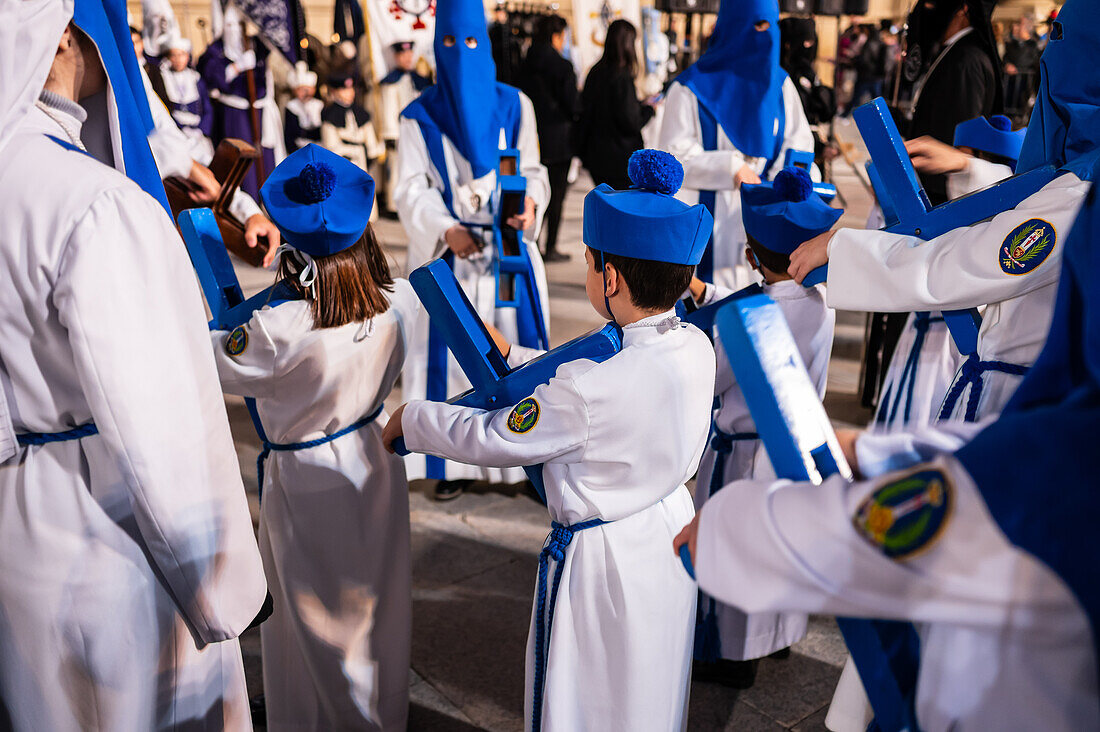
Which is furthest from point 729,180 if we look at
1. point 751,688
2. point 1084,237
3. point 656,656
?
point 1084,237

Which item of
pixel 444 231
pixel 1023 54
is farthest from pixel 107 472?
pixel 1023 54

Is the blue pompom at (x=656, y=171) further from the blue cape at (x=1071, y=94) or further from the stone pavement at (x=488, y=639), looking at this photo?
the stone pavement at (x=488, y=639)

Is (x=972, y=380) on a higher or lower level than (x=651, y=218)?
lower

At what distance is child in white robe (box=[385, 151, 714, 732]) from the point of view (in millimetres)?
1695

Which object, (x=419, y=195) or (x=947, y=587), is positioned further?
(x=419, y=195)

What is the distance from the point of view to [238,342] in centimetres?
210

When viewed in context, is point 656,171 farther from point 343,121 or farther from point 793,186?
point 343,121

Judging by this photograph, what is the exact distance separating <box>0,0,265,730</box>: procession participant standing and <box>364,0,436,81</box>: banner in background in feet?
25.1

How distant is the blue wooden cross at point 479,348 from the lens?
1.75 m

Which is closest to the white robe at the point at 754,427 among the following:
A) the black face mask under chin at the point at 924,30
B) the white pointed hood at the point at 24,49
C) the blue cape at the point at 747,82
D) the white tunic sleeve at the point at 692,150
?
the white tunic sleeve at the point at 692,150

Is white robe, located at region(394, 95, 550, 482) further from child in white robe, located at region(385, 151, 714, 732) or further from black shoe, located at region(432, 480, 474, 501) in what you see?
child in white robe, located at region(385, 151, 714, 732)

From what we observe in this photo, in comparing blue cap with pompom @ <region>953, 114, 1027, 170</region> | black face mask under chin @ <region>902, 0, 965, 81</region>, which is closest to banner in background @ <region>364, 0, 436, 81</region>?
black face mask under chin @ <region>902, 0, 965, 81</region>

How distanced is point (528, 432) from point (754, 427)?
110 centimetres

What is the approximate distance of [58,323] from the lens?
1.40m
